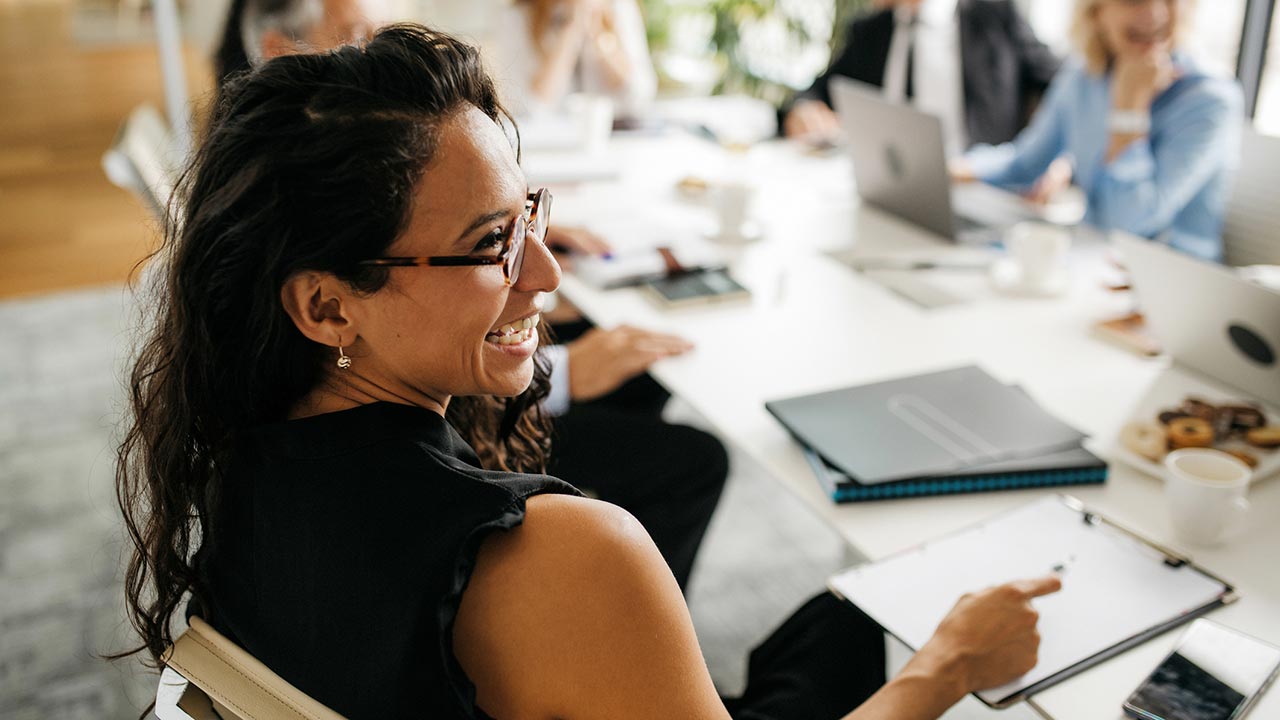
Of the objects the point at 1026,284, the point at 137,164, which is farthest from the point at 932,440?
the point at 137,164

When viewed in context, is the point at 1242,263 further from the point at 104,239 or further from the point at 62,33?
the point at 62,33

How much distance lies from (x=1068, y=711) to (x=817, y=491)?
1.36ft

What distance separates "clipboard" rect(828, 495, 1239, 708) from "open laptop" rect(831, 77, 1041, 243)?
106 centimetres

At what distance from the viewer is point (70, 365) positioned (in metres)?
3.43

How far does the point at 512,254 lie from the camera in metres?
0.95

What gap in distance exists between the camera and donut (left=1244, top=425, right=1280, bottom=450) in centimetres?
137

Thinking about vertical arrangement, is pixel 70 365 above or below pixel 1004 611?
below

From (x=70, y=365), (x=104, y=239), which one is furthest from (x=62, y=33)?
(x=70, y=365)

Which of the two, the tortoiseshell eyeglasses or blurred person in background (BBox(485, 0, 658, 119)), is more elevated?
the tortoiseshell eyeglasses

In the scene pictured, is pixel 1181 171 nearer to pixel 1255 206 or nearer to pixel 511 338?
pixel 1255 206

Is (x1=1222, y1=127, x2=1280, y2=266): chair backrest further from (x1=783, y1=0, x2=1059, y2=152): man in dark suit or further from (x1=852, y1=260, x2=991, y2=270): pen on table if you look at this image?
(x1=783, y1=0, x2=1059, y2=152): man in dark suit

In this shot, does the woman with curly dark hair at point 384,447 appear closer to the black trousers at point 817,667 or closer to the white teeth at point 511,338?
the white teeth at point 511,338

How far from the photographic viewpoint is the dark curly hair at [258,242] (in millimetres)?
858

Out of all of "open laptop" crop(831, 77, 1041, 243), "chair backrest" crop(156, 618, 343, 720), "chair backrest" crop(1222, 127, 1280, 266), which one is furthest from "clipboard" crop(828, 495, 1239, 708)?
"chair backrest" crop(1222, 127, 1280, 266)
